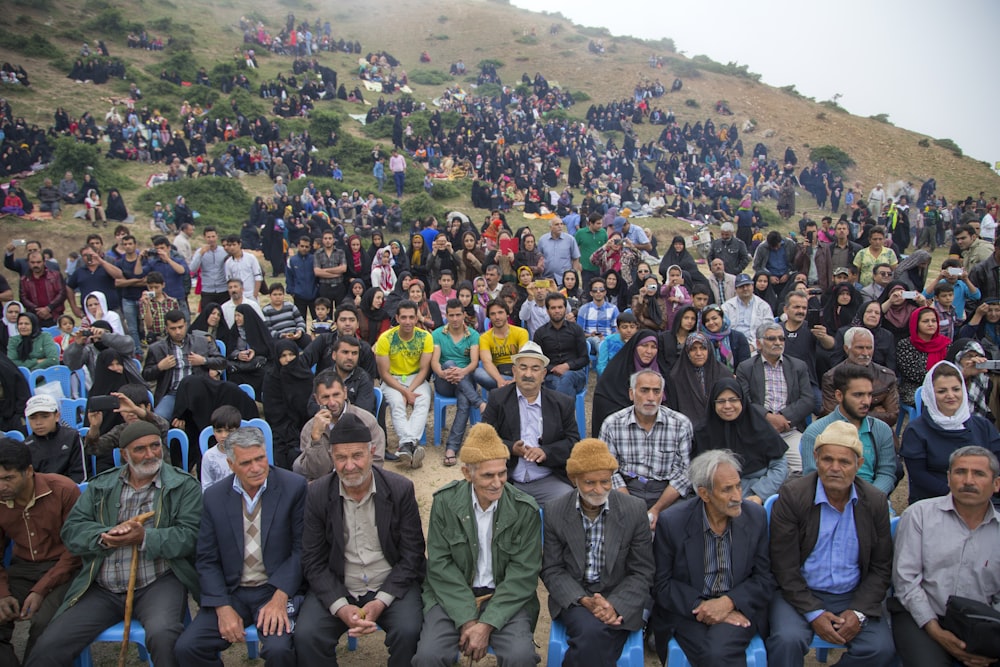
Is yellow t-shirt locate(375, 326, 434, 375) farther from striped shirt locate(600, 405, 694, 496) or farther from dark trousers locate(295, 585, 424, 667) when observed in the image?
dark trousers locate(295, 585, 424, 667)

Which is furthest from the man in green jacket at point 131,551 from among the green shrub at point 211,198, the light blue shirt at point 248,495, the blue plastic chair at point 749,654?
the green shrub at point 211,198

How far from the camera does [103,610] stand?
3.47 meters

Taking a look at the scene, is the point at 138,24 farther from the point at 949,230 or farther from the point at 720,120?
the point at 949,230

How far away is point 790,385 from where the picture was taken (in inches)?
217

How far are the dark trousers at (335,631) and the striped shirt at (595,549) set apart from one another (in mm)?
917

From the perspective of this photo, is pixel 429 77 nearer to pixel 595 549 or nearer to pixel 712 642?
pixel 595 549

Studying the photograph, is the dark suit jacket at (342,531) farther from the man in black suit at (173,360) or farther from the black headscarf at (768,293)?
the black headscarf at (768,293)

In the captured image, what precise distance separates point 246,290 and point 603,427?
232 inches

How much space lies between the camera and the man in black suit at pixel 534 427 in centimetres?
477

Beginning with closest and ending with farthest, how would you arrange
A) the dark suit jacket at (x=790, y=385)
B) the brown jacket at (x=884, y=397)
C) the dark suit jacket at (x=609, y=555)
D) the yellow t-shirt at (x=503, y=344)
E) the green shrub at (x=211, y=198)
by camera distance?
the dark suit jacket at (x=609, y=555)
the brown jacket at (x=884, y=397)
the dark suit jacket at (x=790, y=385)
the yellow t-shirt at (x=503, y=344)
the green shrub at (x=211, y=198)

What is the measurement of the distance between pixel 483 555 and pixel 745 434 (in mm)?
2051

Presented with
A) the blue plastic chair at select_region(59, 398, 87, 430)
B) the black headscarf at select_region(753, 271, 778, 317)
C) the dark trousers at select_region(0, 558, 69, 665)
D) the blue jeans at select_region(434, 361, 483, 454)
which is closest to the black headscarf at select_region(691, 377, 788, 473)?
the blue jeans at select_region(434, 361, 483, 454)

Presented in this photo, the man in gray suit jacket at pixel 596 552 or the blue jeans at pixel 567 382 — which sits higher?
the man in gray suit jacket at pixel 596 552

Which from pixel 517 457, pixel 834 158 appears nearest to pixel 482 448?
pixel 517 457
